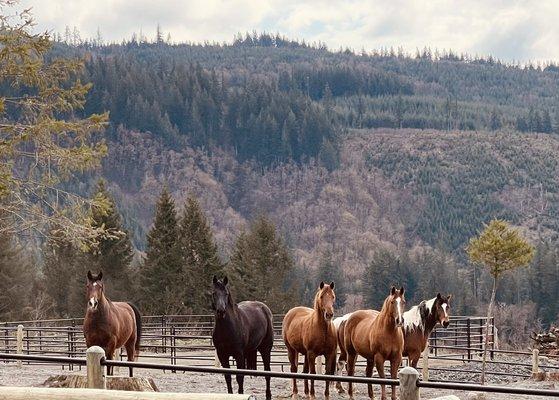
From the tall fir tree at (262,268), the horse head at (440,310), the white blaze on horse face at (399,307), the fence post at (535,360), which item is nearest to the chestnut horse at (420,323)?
the horse head at (440,310)

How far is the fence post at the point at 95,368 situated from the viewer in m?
8.53

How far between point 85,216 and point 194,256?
109ft

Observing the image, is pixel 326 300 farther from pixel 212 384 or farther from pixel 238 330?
pixel 212 384

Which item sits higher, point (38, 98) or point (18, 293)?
point (38, 98)

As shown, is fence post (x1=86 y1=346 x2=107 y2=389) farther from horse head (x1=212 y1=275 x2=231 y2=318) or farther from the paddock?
the paddock

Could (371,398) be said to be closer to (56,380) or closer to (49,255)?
(56,380)

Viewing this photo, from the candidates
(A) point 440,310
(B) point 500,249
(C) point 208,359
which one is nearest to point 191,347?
(C) point 208,359

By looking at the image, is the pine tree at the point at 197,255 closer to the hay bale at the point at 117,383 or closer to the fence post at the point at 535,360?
the fence post at the point at 535,360

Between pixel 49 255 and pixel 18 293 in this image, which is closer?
pixel 18 293

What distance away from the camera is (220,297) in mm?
Answer: 16281

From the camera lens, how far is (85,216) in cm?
1948

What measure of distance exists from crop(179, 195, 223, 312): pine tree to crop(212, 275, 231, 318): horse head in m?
33.9

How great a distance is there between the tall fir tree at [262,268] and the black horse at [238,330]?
109 feet

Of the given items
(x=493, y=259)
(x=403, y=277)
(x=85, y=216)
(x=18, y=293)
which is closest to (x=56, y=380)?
(x=85, y=216)
